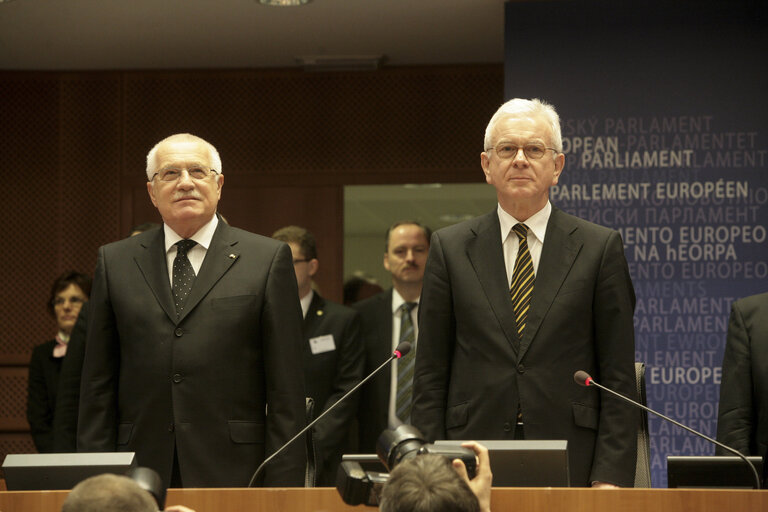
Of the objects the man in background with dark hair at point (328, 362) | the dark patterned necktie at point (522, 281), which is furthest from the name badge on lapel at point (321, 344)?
the dark patterned necktie at point (522, 281)

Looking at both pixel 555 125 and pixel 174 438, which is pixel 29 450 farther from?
pixel 555 125

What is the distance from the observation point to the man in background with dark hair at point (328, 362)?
15.1 ft

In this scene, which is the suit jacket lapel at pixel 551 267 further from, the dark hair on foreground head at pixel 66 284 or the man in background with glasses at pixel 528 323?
the dark hair on foreground head at pixel 66 284

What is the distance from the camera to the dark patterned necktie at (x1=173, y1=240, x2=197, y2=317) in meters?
1.36

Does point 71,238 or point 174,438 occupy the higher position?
point 71,238

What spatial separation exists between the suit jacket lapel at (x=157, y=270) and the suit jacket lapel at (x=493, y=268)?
2.99 feet

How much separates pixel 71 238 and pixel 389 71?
2.31 m

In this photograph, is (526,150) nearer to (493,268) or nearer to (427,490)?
(493,268)

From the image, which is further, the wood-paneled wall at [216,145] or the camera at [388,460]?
the wood-paneled wall at [216,145]

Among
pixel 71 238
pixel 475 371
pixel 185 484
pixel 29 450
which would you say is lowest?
pixel 29 450

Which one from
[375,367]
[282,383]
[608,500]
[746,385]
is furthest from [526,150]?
[375,367]

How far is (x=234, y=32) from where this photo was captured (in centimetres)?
615

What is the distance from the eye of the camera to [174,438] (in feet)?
10.5

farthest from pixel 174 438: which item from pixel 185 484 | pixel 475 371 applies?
pixel 475 371
